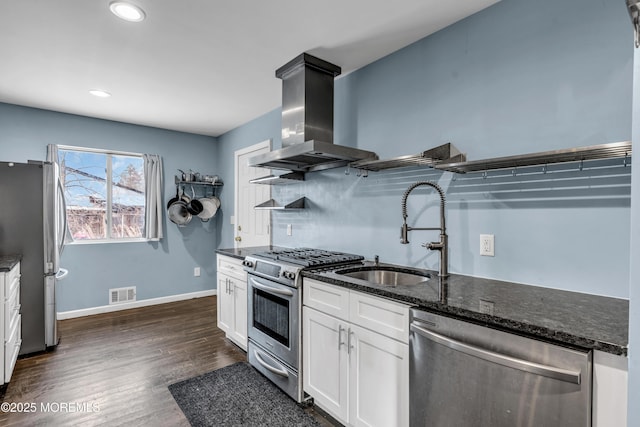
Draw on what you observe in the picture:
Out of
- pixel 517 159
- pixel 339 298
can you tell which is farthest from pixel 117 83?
pixel 517 159

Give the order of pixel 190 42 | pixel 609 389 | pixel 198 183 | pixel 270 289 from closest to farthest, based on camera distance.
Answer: pixel 609 389 → pixel 190 42 → pixel 270 289 → pixel 198 183

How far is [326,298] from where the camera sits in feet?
6.56

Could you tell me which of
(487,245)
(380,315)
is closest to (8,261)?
(380,315)

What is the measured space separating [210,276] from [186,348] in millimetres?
2051

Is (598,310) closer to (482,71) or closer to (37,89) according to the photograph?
(482,71)

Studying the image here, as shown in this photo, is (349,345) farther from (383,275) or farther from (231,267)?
(231,267)

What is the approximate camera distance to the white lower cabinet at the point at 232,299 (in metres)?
2.94

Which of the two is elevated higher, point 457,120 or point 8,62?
point 8,62

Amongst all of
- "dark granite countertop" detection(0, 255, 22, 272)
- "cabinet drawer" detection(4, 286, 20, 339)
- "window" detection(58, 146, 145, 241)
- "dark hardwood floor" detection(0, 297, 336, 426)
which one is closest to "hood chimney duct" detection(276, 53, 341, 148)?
"dark hardwood floor" detection(0, 297, 336, 426)

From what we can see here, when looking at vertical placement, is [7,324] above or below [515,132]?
below

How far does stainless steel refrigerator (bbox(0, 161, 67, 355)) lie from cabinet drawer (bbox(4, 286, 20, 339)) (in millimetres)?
178

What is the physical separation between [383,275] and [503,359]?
3.77 feet

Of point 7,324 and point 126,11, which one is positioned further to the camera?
point 7,324

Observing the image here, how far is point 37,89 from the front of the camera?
10.3ft
